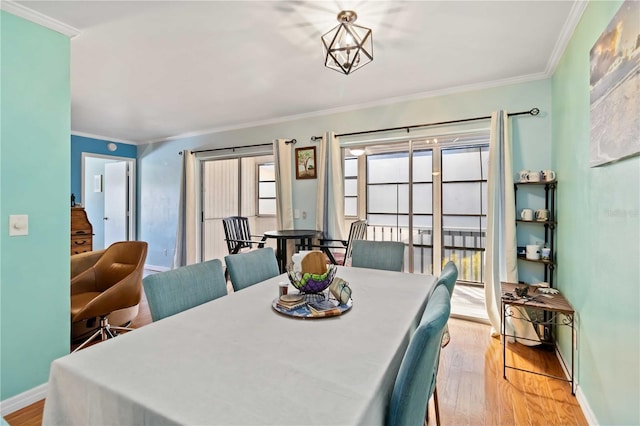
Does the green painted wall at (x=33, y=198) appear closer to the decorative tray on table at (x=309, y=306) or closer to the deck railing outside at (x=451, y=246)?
the decorative tray on table at (x=309, y=306)

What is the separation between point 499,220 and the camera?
9.85 ft

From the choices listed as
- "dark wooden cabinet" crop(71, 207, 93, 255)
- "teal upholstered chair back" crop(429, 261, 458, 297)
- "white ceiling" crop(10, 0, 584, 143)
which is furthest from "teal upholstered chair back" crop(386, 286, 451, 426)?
"dark wooden cabinet" crop(71, 207, 93, 255)

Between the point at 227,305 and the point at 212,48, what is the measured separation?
6.42 ft

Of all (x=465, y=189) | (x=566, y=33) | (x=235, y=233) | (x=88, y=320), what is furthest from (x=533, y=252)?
(x=88, y=320)

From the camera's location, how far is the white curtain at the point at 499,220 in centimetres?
290

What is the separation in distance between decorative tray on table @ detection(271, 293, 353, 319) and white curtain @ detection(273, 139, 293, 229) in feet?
8.74

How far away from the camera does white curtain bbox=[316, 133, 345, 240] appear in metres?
3.91

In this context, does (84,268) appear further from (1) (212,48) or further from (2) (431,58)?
(2) (431,58)

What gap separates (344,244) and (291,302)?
89.1 inches

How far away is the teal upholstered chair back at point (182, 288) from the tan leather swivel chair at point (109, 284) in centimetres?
127

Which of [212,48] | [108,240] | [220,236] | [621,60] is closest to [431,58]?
[621,60]

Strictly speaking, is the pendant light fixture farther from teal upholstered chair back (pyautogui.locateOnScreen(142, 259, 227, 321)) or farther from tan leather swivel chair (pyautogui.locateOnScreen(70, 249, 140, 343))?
tan leather swivel chair (pyautogui.locateOnScreen(70, 249, 140, 343))

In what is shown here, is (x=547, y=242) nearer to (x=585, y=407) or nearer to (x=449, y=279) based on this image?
(x=585, y=407)

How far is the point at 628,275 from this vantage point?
1335mm
